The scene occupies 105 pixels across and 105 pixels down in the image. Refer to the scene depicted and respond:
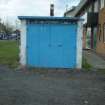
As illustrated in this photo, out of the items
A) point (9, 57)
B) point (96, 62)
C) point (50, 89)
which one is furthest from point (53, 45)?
point (50, 89)

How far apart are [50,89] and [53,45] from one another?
7.65 metres

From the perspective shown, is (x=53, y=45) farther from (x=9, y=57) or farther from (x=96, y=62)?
(x=9, y=57)

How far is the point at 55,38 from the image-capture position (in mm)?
20016

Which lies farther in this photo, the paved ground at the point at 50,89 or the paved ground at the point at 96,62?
the paved ground at the point at 96,62

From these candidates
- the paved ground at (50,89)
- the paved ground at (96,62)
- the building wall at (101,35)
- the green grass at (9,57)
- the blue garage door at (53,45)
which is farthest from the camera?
the building wall at (101,35)

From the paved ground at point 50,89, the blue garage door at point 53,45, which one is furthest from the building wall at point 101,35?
the paved ground at point 50,89

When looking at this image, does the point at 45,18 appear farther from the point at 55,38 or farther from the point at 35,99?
the point at 35,99

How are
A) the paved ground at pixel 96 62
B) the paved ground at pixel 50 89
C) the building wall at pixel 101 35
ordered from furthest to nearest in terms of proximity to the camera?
the building wall at pixel 101 35, the paved ground at pixel 96 62, the paved ground at pixel 50 89

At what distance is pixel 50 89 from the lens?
41.2 ft

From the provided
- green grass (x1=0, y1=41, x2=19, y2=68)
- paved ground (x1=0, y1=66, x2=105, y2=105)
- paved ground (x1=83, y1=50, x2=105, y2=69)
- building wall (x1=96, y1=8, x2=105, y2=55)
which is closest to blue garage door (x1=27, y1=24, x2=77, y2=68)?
green grass (x1=0, y1=41, x2=19, y2=68)

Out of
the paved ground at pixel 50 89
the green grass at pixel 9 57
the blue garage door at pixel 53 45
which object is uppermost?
the blue garage door at pixel 53 45

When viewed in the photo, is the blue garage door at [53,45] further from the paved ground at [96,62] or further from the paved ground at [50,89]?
the paved ground at [50,89]

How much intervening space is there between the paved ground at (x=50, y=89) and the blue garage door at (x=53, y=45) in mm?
2877

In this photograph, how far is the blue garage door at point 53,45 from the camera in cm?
1995
